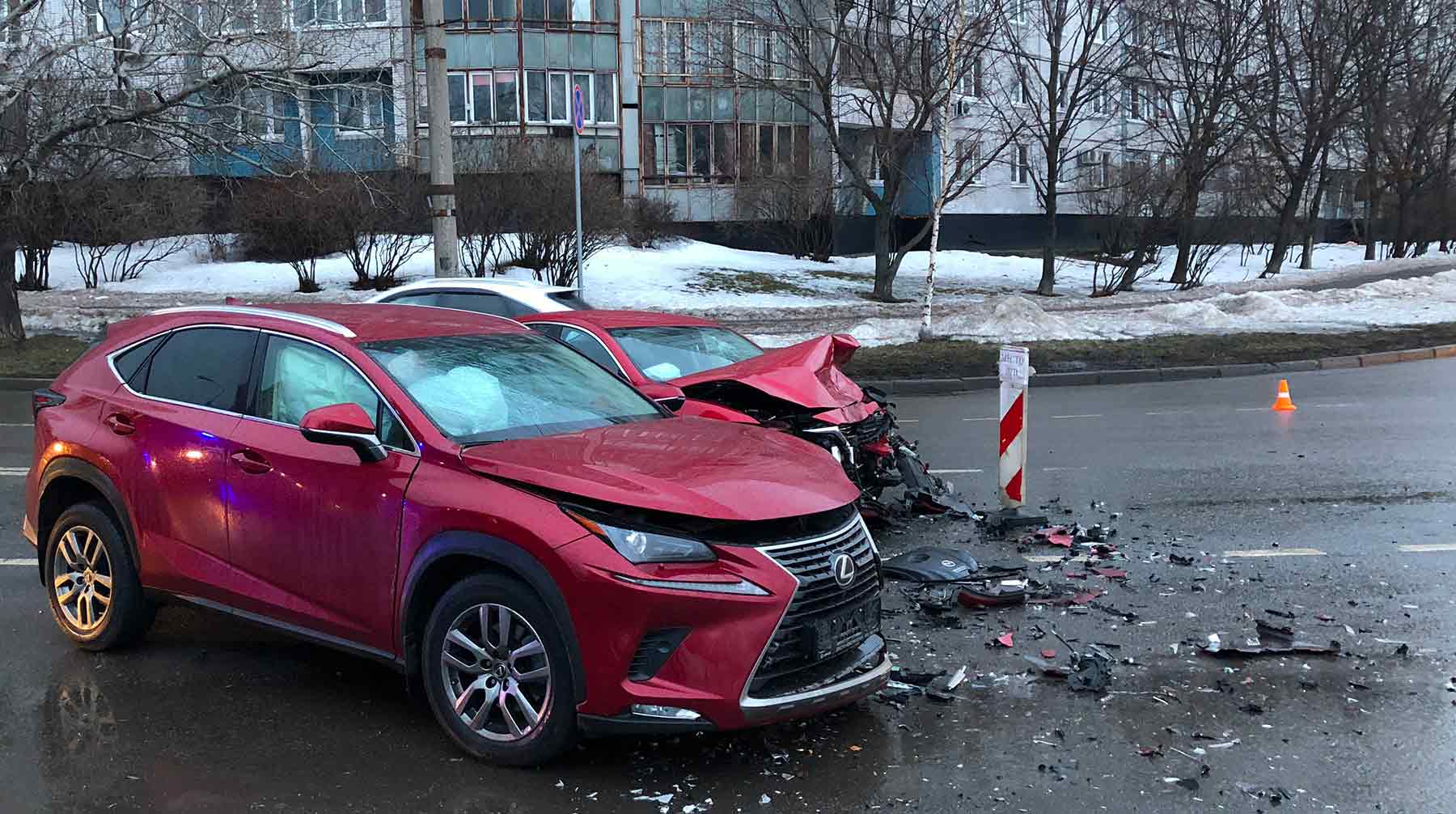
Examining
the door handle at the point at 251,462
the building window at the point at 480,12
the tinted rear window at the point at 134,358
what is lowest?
the door handle at the point at 251,462

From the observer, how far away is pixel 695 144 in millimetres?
39750

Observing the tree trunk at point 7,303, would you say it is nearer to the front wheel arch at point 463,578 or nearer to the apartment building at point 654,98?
the apartment building at point 654,98

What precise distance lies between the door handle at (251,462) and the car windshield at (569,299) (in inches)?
278

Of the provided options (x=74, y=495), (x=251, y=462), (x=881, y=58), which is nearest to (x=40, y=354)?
(x=74, y=495)

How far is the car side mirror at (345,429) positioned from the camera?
470cm

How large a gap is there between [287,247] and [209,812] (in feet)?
83.3

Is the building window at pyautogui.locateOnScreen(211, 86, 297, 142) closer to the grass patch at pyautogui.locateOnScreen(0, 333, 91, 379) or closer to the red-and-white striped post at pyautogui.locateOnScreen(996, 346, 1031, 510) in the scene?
the grass patch at pyautogui.locateOnScreen(0, 333, 91, 379)

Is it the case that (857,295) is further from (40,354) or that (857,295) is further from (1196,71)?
(40,354)

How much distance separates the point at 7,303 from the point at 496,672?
60.7ft

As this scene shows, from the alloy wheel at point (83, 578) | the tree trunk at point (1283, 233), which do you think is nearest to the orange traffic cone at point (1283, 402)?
the alloy wheel at point (83, 578)

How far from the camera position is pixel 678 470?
179 inches

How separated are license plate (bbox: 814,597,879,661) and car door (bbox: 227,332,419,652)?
1625mm

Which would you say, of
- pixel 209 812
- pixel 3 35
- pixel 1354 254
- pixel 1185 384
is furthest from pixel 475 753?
pixel 1354 254

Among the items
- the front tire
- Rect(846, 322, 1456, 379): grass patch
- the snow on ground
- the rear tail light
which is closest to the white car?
the rear tail light
